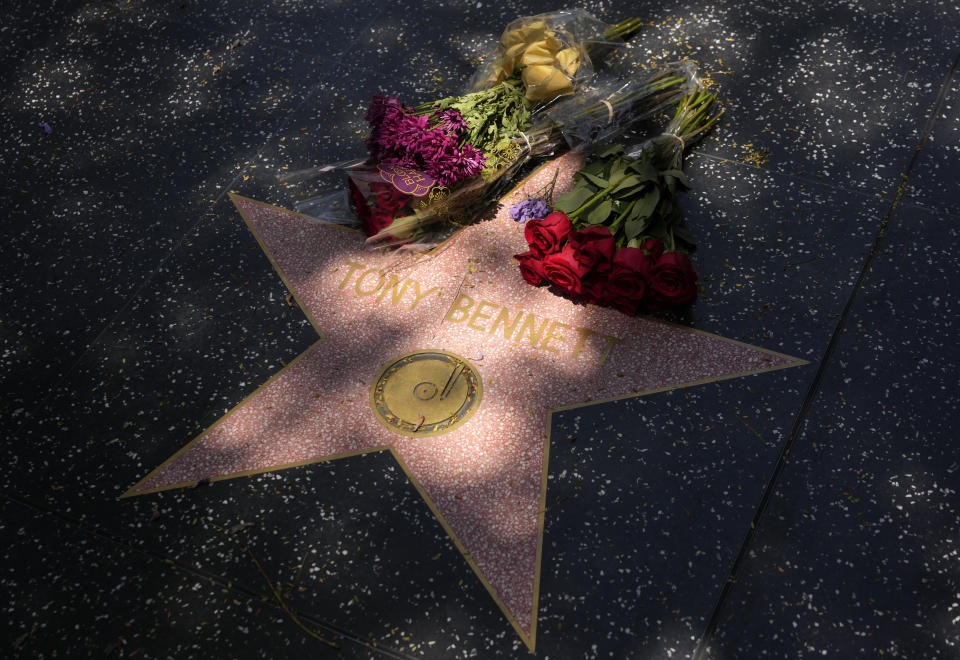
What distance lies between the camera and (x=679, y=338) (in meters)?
2.73

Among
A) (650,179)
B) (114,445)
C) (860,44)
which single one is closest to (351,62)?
(650,179)

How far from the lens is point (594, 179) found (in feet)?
9.80

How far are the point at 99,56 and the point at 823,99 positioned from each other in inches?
140

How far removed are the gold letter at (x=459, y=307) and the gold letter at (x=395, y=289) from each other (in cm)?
20

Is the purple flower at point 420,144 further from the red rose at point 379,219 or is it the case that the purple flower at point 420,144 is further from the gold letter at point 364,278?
the gold letter at point 364,278

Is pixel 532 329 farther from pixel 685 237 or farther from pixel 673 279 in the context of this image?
pixel 685 237

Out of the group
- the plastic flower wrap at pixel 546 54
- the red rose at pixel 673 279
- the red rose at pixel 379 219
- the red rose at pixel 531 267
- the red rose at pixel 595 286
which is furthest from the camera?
the plastic flower wrap at pixel 546 54

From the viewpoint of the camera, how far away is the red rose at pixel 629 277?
2.62 metres

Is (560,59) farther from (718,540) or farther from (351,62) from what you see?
(718,540)

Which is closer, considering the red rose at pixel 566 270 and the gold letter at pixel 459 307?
the red rose at pixel 566 270

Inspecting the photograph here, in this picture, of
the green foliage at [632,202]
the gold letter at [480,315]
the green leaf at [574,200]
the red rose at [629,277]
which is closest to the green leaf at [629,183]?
the green foliage at [632,202]

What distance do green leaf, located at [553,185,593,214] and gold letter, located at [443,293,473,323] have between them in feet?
1.62

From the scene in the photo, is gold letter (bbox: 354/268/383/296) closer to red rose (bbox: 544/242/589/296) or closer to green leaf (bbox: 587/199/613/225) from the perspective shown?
red rose (bbox: 544/242/589/296)

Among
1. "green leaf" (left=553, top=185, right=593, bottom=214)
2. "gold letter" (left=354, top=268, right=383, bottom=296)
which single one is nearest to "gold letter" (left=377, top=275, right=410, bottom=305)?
"gold letter" (left=354, top=268, right=383, bottom=296)
